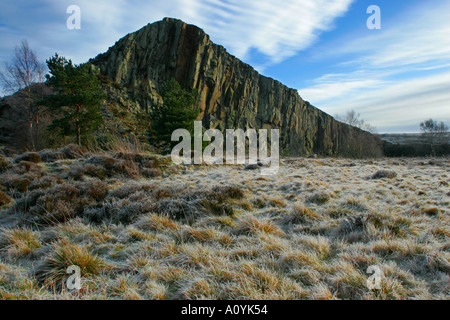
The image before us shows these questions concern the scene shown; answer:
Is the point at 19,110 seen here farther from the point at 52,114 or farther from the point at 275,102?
the point at 275,102

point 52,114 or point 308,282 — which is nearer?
point 308,282

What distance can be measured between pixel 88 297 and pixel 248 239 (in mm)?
2007

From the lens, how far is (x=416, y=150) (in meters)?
55.0

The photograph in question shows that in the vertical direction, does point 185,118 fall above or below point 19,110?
below

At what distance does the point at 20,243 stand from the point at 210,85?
47048mm

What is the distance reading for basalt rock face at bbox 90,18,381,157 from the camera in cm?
3716

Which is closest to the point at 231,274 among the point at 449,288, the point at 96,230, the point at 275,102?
the point at 449,288

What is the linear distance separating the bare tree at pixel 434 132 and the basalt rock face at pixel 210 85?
1009 cm

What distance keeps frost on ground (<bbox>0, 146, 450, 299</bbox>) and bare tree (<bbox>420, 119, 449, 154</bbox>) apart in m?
56.5

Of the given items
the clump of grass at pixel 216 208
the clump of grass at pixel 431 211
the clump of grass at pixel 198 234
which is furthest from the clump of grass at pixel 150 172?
the clump of grass at pixel 431 211

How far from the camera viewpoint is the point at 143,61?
39.2m

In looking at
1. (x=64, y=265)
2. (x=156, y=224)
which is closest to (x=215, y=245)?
(x=156, y=224)

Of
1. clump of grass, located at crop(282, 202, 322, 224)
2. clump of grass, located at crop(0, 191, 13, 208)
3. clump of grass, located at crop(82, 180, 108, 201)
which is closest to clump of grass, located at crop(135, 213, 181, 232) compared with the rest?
clump of grass, located at crop(82, 180, 108, 201)
